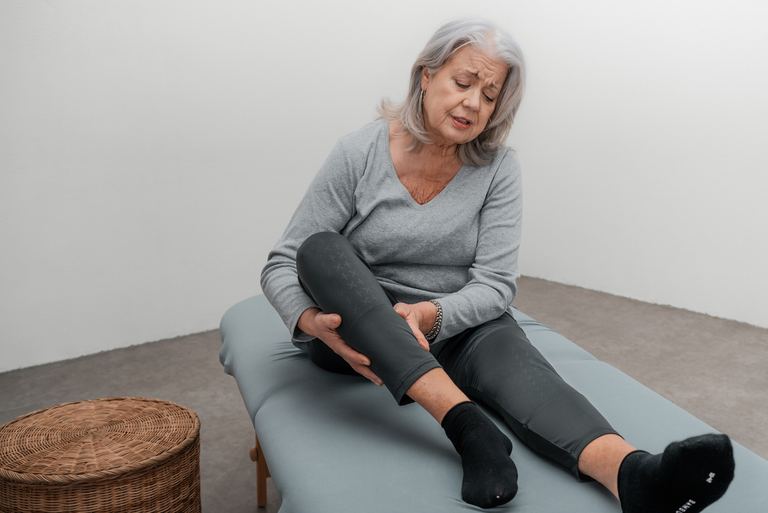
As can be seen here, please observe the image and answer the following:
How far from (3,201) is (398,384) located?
1819 millimetres

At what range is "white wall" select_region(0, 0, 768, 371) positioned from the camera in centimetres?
224

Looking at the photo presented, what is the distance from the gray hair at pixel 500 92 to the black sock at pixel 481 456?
2.22 feet

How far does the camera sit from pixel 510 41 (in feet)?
4.47

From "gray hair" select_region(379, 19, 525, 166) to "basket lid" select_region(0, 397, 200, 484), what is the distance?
83cm

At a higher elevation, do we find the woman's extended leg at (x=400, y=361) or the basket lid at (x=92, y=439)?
the woman's extended leg at (x=400, y=361)

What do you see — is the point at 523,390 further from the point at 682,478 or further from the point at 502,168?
the point at 502,168

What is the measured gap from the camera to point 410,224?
1.40 metres

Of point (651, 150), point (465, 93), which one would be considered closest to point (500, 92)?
point (465, 93)

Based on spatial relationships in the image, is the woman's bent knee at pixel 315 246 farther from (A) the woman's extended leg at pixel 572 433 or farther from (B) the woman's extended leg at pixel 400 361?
(A) the woman's extended leg at pixel 572 433

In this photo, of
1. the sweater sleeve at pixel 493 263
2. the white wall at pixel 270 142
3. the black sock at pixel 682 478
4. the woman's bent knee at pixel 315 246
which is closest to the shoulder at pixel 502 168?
the sweater sleeve at pixel 493 263

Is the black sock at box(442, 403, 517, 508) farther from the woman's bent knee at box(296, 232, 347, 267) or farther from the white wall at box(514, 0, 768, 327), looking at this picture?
the white wall at box(514, 0, 768, 327)

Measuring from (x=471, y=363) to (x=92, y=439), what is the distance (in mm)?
759

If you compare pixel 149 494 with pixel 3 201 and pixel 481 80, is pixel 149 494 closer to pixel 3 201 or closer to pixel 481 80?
pixel 481 80

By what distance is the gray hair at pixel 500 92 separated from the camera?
1346 mm
